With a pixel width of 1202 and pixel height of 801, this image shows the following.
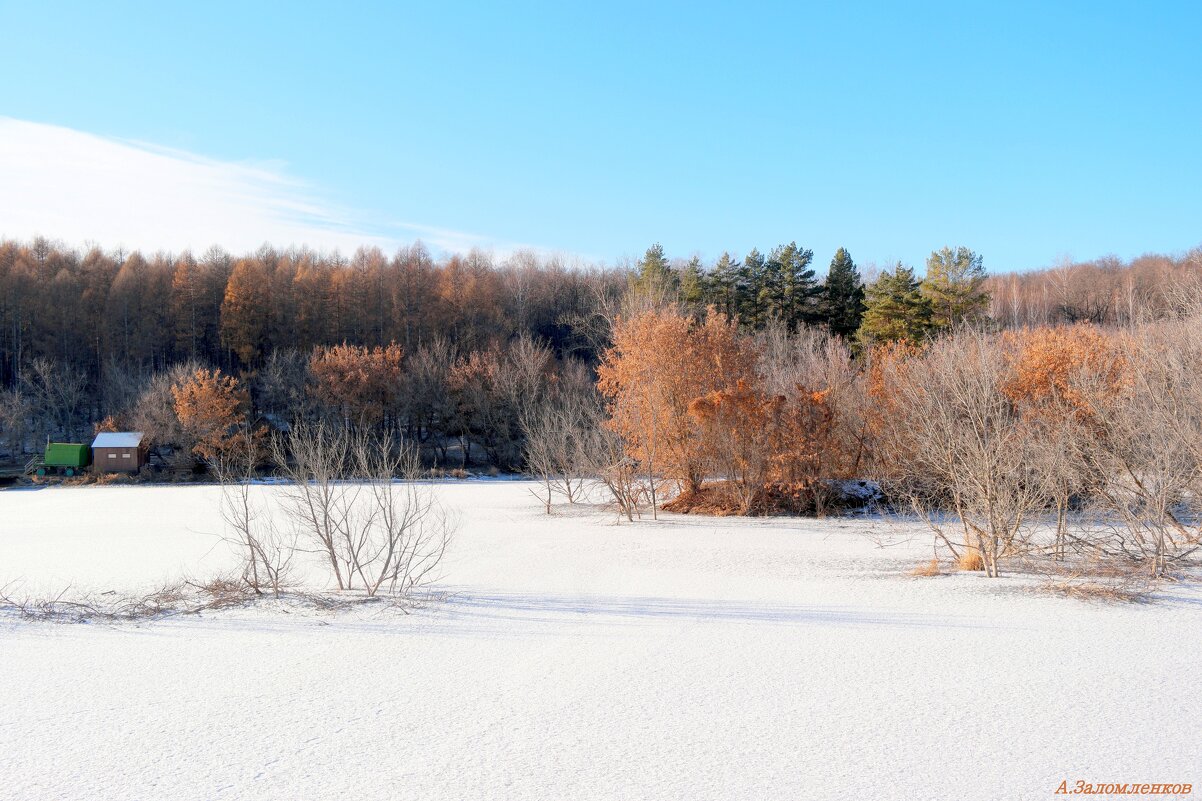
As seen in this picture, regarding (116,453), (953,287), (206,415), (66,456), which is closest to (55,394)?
(66,456)

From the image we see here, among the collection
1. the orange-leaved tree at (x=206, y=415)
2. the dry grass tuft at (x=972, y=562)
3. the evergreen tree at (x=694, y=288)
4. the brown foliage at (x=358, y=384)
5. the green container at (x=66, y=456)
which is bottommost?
the dry grass tuft at (x=972, y=562)

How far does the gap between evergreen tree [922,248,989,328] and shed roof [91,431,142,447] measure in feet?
155

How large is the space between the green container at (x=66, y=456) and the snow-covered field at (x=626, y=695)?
38908mm

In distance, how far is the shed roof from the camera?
47.6m

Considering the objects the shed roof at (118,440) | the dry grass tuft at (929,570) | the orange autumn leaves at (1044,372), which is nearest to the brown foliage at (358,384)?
the shed roof at (118,440)

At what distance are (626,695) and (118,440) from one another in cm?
4903

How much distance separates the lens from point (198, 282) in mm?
68750

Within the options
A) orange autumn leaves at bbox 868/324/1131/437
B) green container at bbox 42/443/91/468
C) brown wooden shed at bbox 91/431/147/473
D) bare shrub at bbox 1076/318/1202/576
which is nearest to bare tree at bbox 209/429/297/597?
brown wooden shed at bbox 91/431/147/473

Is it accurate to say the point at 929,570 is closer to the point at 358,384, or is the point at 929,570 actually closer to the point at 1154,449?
the point at 1154,449

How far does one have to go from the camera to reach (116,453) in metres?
47.5

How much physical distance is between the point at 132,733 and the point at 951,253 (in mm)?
48157

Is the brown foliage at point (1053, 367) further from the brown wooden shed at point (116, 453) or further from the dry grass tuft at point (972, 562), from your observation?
the brown wooden shed at point (116, 453)

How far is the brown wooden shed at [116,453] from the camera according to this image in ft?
155

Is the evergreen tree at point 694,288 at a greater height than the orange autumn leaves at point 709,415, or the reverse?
the evergreen tree at point 694,288
